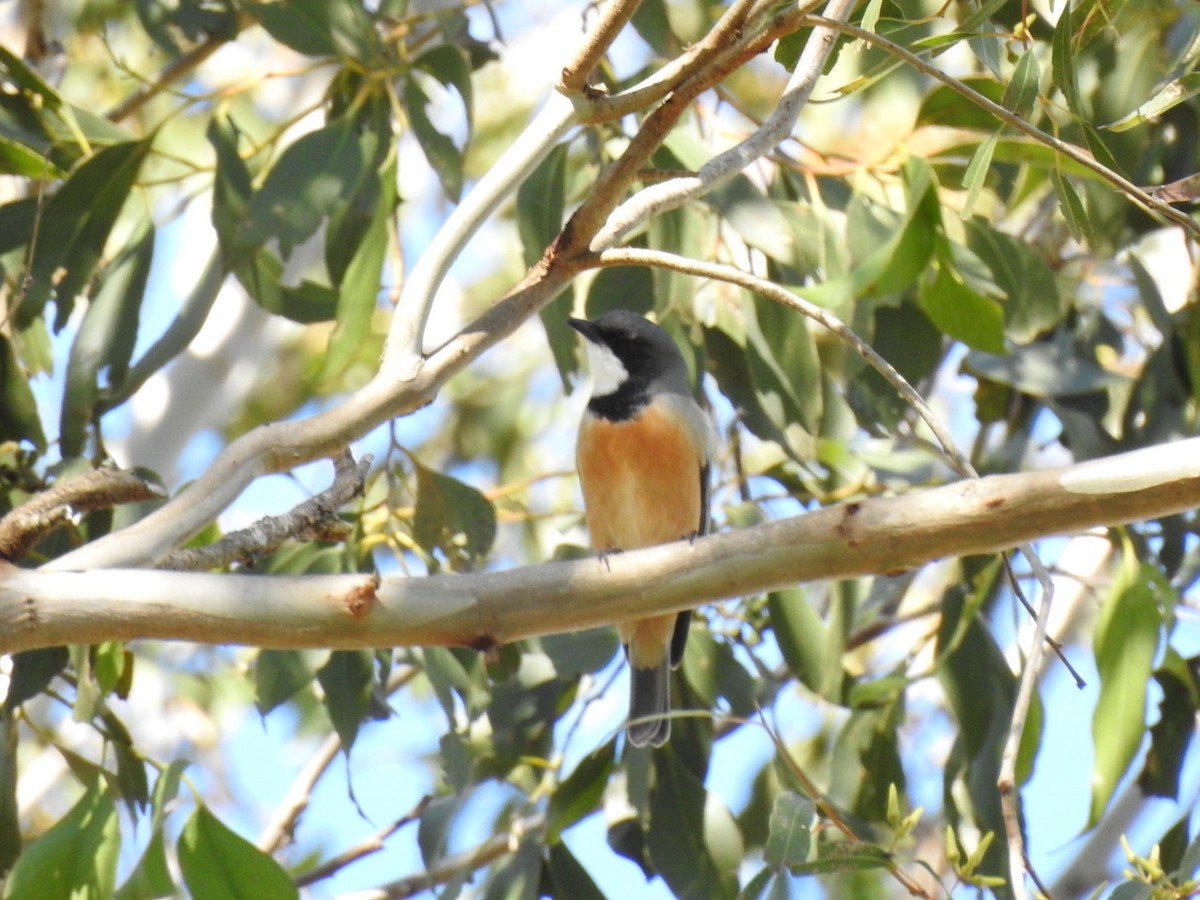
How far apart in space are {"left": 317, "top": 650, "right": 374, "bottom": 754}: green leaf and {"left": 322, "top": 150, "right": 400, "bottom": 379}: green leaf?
692mm

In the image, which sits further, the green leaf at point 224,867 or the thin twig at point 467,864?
the thin twig at point 467,864

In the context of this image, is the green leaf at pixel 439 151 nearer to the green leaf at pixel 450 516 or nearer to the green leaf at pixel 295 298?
the green leaf at pixel 295 298

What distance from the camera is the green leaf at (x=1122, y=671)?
11.0 ft

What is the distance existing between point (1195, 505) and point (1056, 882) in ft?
11.1

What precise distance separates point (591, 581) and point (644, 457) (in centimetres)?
220

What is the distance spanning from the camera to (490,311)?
2500 millimetres

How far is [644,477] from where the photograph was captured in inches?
178

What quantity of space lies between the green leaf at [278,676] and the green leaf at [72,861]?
1.48 feet

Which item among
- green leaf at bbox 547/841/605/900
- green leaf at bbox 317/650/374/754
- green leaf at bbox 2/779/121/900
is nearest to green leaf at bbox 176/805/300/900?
green leaf at bbox 2/779/121/900

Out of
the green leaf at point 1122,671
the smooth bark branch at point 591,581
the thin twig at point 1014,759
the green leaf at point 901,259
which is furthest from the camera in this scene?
the green leaf at point 1122,671

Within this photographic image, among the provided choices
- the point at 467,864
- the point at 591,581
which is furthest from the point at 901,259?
the point at 467,864

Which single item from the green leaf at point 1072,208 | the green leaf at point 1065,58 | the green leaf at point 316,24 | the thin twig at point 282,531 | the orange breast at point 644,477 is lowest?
the thin twig at point 282,531

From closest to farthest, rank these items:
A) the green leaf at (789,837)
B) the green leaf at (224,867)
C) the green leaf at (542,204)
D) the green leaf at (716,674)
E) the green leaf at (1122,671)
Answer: the green leaf at (789,837) → the green leaf at (224,867) → the green leaf at (1122,671) → the green leaf at (542,204) → the green leaf at (716,674)

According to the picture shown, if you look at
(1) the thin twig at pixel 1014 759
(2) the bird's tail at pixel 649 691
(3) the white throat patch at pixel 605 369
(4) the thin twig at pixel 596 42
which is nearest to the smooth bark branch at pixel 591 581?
(1) the thin twig at pixel 1014 759
